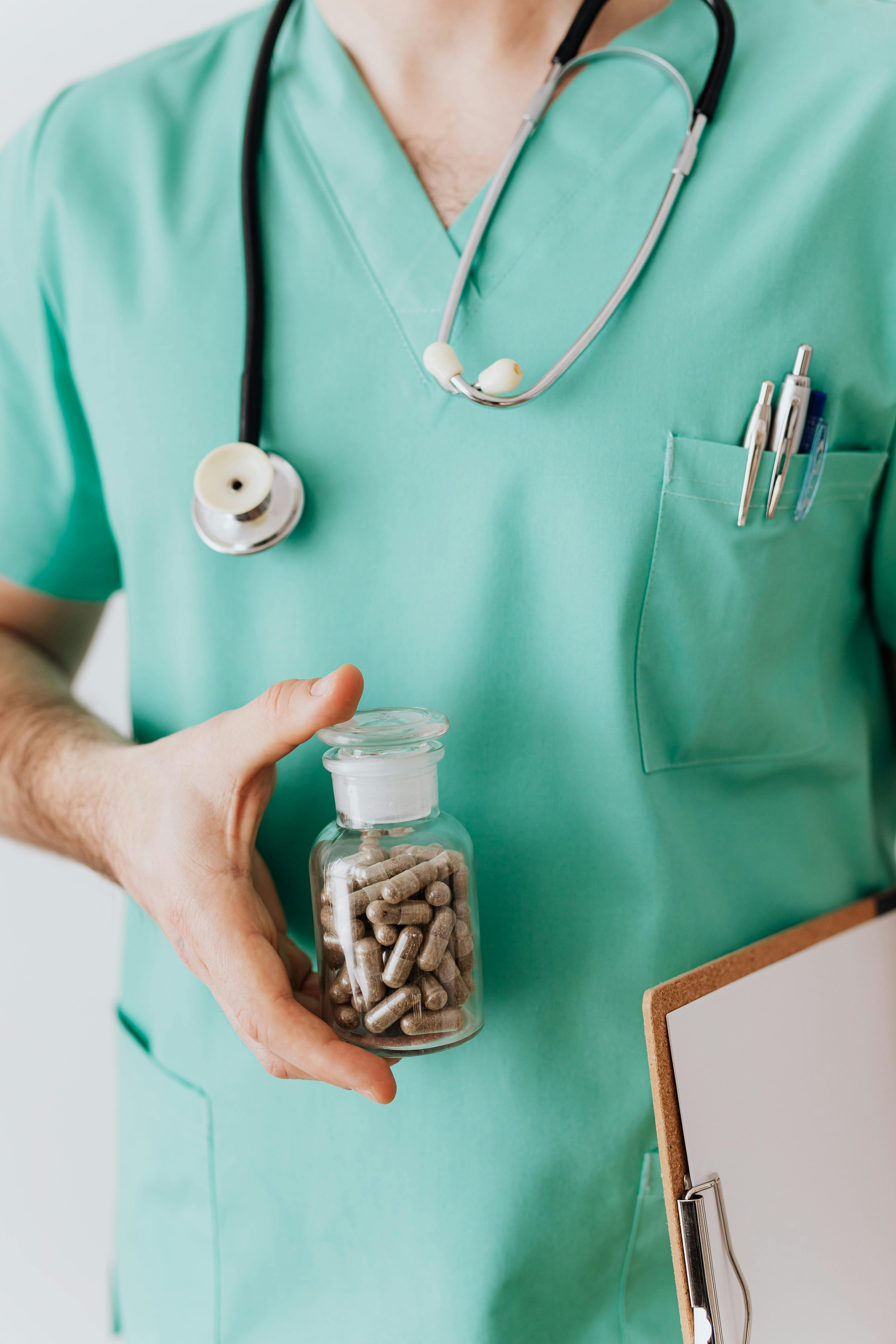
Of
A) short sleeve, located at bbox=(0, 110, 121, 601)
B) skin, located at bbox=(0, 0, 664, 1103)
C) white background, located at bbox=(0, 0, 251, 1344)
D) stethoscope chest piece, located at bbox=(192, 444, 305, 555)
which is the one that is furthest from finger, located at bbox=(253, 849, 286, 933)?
white background, located at bbox=(0, 0, 251, 1344)

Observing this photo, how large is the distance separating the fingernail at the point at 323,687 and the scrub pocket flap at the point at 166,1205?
38cm

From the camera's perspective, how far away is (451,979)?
21.1 inches

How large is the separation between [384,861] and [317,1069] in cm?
12

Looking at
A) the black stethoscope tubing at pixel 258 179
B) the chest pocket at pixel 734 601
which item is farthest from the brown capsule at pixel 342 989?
the black stethoscope tubing at pixel 258 179

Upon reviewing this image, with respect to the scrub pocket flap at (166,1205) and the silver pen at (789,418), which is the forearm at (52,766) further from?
the silver pen at (789,418)

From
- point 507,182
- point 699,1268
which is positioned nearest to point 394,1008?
point 699,1268

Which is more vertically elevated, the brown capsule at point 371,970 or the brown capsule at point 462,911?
the brown capsule at point 462,911

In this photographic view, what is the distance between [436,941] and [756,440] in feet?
1.27

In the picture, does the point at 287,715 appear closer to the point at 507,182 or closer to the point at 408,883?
the point at 408,883

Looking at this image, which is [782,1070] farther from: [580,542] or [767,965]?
[580,542]

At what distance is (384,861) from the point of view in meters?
0.53

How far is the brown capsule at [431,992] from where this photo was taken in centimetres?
53

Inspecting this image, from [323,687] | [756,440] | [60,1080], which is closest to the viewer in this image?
[323,687]

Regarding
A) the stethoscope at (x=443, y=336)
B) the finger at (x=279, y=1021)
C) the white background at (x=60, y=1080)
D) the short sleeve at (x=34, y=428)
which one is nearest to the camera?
the finger at (x=279, y=1021)
